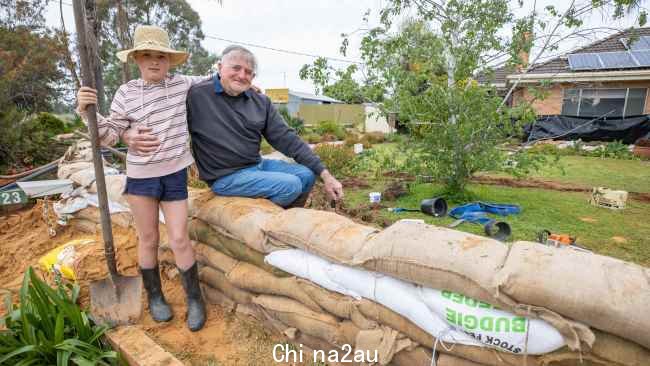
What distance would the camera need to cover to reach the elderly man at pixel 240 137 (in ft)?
7.39

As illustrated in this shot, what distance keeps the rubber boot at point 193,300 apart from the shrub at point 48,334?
42 centimetres

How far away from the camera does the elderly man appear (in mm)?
2254

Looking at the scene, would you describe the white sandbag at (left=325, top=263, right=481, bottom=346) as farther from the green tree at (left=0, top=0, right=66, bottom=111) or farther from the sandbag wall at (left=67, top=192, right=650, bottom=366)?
the green tree at (left=0, top=0, right=66, bottom=111)

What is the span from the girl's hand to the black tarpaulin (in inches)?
415

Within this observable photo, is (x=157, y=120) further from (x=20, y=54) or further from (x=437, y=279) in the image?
(x=20, y=54)

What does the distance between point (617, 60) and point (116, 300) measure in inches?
600

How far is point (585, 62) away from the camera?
11930 mm

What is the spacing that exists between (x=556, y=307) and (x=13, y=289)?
3342 millimetres

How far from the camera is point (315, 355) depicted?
5.92 feet

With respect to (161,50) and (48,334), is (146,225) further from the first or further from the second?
(161,50)


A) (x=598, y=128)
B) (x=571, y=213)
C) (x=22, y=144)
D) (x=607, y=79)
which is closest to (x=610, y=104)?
(x=607, y=79)

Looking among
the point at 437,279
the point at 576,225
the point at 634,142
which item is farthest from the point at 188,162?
the point at 634,142

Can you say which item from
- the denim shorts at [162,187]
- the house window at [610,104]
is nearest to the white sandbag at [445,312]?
the denim shorts at [162,187]

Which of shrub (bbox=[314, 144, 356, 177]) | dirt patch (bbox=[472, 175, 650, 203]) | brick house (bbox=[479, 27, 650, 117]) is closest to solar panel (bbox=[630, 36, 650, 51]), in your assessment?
brick house (bbox=[479, 27, 650, 117])
